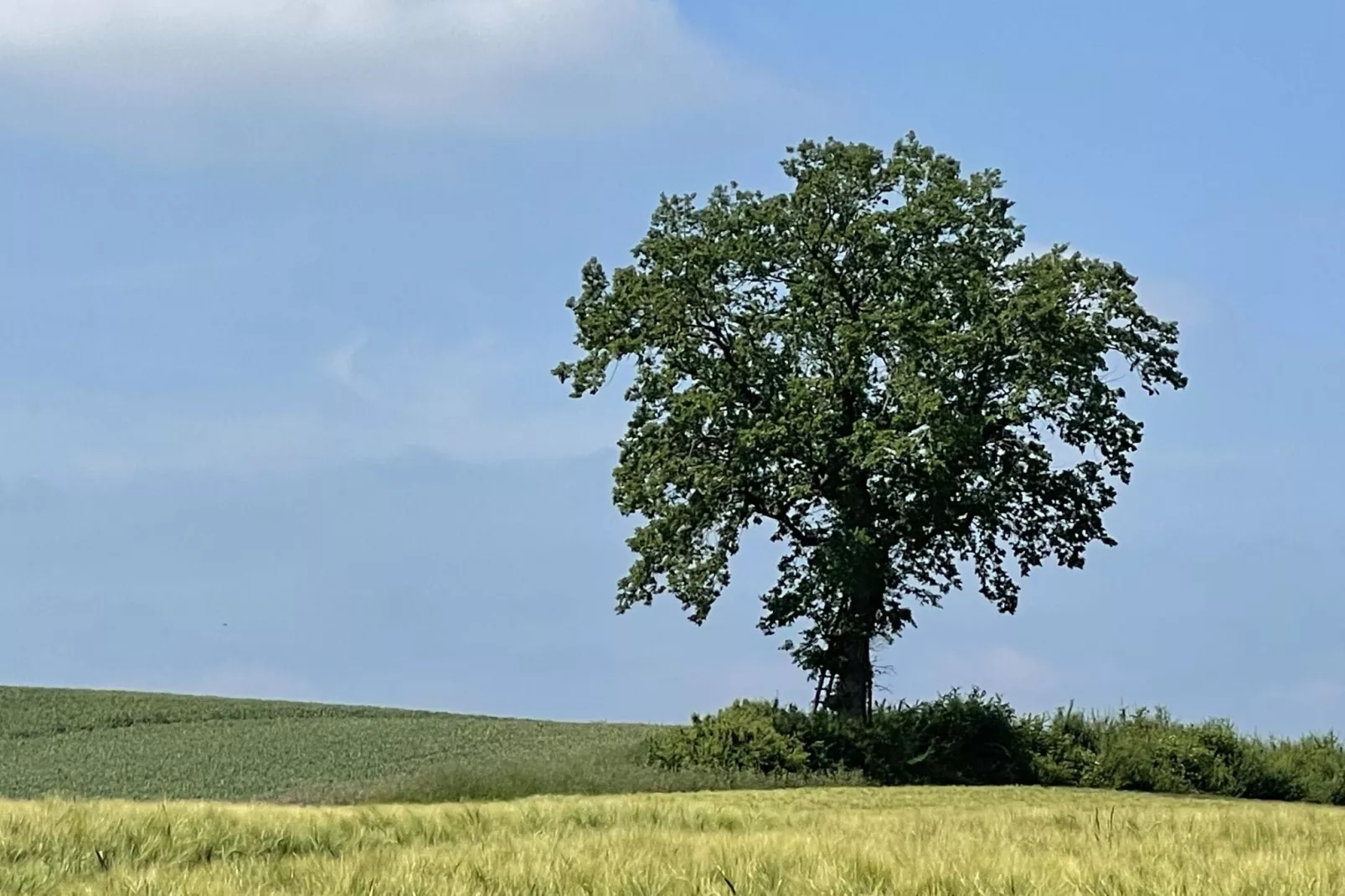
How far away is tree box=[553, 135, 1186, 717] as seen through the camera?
32125mm

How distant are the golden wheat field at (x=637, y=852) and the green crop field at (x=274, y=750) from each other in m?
15.3

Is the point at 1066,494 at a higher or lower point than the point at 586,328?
lower

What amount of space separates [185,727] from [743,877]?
4008cm

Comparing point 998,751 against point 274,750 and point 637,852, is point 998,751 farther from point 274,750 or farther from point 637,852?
point 637,852

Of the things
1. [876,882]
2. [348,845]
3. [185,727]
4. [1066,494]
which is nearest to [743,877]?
[876,882]

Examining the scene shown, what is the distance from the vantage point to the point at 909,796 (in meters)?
24.7

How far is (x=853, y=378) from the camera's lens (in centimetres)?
3209

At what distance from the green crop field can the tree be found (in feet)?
18.8

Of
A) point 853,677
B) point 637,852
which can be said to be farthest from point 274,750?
point 637,852

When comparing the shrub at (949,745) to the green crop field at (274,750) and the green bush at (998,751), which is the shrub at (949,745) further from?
the green crop field at (274,750)

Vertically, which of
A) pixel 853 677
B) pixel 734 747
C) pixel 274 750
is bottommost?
pixel 274 750

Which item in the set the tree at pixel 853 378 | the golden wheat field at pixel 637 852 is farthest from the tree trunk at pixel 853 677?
the golden wheat field at pixel 637 852

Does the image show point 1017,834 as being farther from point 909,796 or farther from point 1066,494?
point 1066,494

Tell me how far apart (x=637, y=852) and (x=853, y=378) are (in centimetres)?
2451
